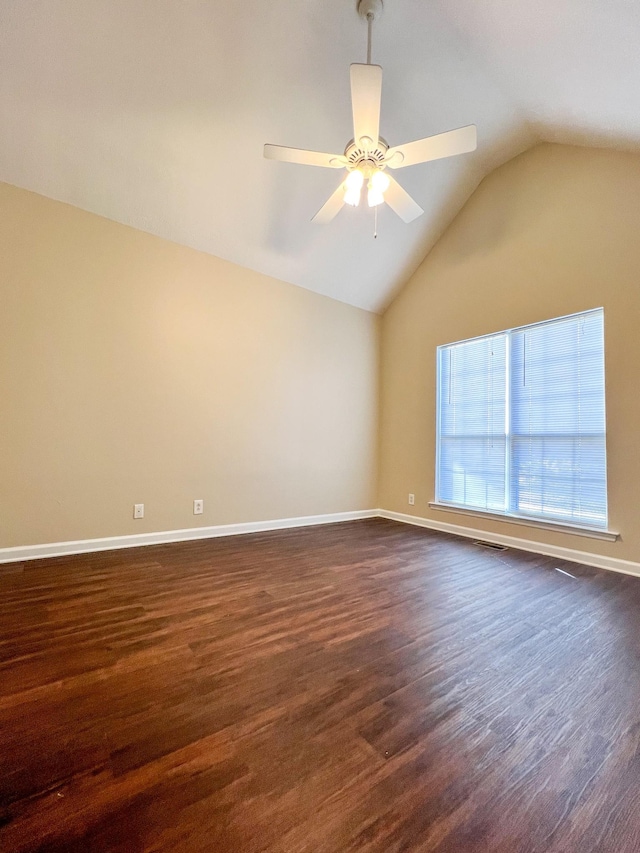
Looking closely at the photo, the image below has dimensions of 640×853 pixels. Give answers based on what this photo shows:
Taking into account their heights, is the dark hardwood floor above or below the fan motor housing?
Result: below

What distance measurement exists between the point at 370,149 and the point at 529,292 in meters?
2.24

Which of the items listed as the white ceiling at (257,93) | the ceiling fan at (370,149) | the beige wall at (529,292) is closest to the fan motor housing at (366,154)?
the ceiling fan at (370,149)

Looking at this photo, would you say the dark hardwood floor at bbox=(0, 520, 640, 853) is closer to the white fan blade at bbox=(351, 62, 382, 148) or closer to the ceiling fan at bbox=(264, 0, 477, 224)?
the ceiling fan at bbox=(264, 0, 477, 224)

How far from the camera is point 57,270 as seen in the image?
2912mm

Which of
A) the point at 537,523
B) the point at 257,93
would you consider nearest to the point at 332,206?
the point at 257,93

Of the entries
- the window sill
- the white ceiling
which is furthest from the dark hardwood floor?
the white ceiling

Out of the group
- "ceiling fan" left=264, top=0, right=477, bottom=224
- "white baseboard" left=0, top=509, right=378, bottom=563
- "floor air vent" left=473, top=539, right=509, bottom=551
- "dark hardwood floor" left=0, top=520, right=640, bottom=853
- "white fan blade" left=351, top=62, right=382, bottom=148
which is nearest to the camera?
"dark hardwood floor" left=0, top=520, right=640, bottom=853

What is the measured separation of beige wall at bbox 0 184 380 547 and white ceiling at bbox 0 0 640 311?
374 millimetres

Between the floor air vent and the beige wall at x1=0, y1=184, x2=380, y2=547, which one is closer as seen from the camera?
the beige wall at x1=0, y1=184, x2=380, y2=547

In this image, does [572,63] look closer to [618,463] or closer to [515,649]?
[618,463]

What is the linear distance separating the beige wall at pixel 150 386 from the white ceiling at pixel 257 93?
0.37 metres

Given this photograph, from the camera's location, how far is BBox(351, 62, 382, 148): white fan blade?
1782 millimetres

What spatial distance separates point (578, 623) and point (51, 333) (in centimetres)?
409

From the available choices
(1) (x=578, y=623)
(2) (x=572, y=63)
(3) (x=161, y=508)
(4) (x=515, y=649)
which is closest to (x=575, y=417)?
(1) (x=578, y=623)
